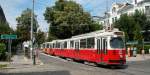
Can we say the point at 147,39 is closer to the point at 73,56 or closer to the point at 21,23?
the point at 21,23

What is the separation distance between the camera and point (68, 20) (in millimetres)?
Answer: 81062

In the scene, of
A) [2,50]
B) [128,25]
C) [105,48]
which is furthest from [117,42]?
[128,25]

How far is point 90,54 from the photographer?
112 feet

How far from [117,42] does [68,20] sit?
168 ft

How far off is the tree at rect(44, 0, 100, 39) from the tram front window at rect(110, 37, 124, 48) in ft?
163

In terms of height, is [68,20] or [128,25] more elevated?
[68,20]

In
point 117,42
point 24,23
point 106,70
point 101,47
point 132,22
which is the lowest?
point 106,70

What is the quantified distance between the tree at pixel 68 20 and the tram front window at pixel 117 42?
49580mm

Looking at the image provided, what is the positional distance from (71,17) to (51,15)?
6.39 meters

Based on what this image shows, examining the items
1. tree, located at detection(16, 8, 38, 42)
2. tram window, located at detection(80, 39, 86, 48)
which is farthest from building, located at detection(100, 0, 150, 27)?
tram window, located at detection(80, 39, 86, 48)

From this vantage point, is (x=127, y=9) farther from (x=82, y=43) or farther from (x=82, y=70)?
(x=82, y=70)

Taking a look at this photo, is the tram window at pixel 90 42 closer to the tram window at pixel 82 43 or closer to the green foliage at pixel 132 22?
the tram window at pixel 82 43

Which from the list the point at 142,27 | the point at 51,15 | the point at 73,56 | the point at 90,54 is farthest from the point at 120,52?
the point at 51,15

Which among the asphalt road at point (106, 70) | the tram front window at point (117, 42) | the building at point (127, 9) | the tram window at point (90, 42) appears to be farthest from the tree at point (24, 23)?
the tram front window at point (117, 42)
